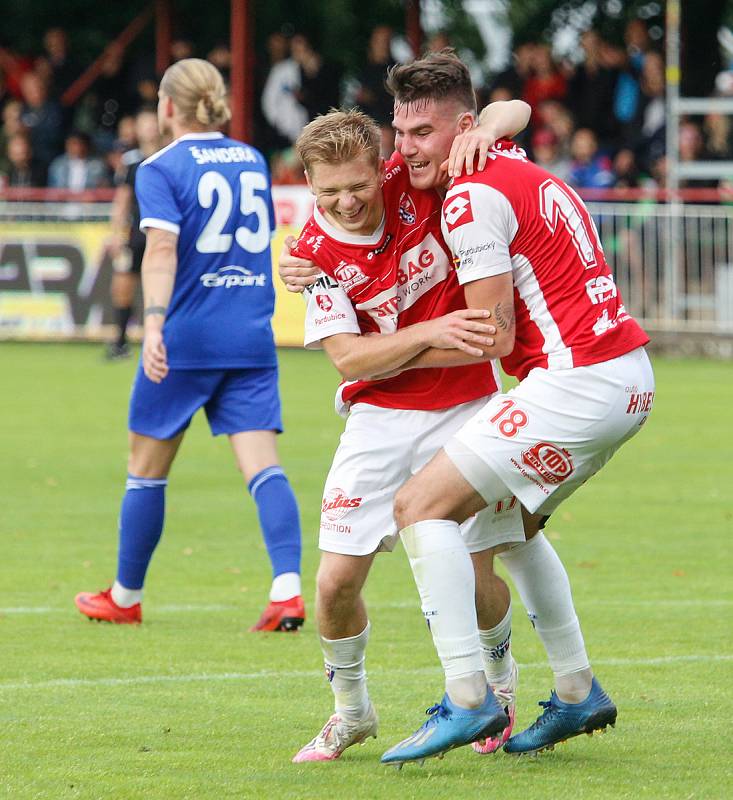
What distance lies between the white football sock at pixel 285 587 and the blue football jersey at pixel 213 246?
3.06 feet

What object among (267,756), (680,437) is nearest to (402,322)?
(267,756)

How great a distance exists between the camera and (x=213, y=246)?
25.1ft

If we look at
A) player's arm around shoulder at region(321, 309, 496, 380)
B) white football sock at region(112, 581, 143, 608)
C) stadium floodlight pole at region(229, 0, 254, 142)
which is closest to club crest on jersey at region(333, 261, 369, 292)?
player's arm around shoulder at region(321, 309, 496, 380)

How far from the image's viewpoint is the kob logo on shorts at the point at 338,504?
209 inches

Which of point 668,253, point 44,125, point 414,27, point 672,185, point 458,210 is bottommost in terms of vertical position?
point 668,253

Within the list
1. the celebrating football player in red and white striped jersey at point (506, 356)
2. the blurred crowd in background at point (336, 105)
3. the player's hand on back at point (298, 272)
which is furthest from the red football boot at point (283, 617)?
the blurred crowd in background at point (336, 105)

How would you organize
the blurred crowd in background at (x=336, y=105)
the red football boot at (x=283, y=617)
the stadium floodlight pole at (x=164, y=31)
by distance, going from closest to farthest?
the red football boot at (x=283, y=617), the blurred crowd in background at (x=336, y=105), the stadium floodlight pole at (x=164, y=31)

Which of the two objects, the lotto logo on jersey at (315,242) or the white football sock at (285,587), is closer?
the lotto logo on jersey at (315,242)

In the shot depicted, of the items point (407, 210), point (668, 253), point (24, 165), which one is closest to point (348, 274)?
point (407, 210)

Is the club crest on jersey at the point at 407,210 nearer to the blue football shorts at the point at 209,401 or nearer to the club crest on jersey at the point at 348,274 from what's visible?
the club crest on jersey at the point at 348,274

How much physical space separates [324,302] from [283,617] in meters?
2.39

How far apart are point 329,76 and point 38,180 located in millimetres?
4439

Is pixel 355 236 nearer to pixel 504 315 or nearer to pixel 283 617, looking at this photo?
pixel 504 315

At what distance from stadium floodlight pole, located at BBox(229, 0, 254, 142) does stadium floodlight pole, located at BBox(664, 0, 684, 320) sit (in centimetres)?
592
